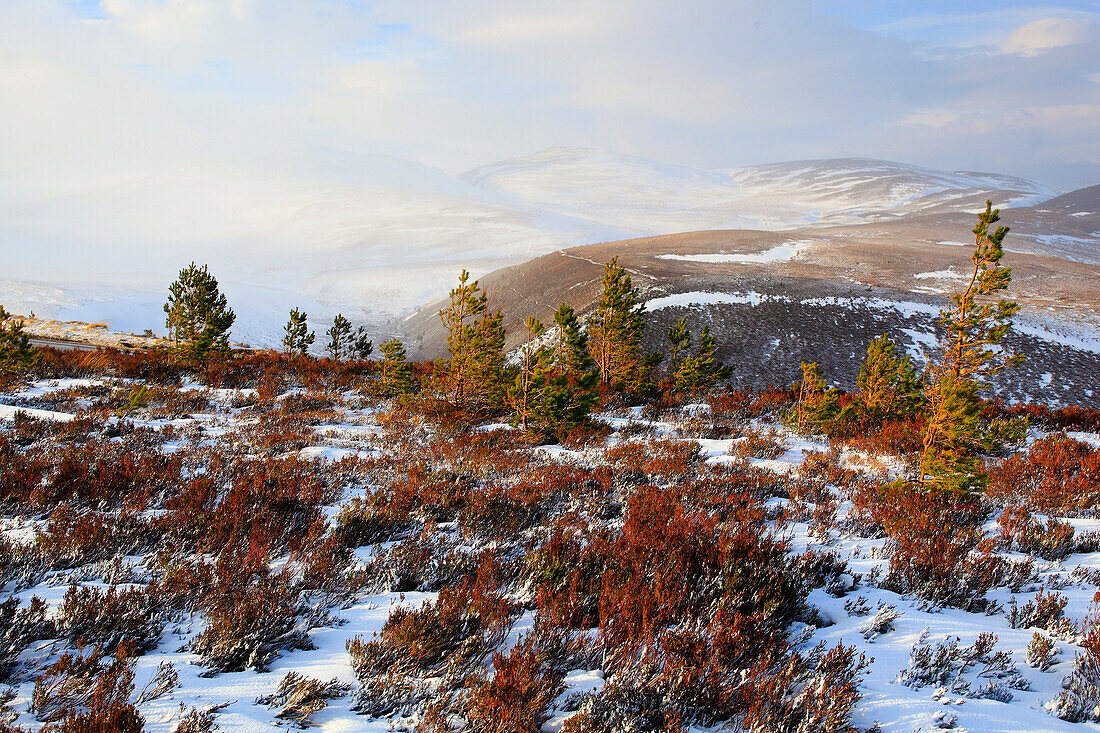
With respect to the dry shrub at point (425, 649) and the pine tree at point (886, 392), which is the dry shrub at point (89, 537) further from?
the pine tree at point (886, 392)

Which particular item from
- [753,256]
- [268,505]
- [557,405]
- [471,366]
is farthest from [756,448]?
[753,256]

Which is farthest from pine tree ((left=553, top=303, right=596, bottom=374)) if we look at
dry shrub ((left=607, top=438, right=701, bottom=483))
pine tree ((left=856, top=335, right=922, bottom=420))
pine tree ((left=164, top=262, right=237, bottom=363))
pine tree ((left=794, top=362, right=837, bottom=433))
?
pine tree ((left=164, top=262, right=237, bottom=363))

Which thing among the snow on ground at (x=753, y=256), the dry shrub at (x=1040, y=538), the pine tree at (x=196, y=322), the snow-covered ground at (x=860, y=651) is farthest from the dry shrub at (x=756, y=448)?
A: the snow on ground at (x=753, y=256)

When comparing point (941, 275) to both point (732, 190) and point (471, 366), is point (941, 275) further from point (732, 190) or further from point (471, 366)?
point (732, 190)

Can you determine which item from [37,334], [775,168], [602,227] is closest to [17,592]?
[37,334]

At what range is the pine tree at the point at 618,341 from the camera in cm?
1669

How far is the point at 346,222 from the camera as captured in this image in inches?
3302

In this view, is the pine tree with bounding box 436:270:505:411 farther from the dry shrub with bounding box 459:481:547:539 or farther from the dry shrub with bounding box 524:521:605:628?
the dry shrub with bounding box 524:521:605:628

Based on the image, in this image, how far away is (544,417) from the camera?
33.4 ft

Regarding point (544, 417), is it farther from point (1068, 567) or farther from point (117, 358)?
point (117, 358)

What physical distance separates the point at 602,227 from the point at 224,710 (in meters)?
92.7

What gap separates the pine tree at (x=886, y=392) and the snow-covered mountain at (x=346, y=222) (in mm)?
33815

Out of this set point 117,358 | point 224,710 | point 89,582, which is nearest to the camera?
point 224,710

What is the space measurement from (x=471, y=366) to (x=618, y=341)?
21.8 feet
